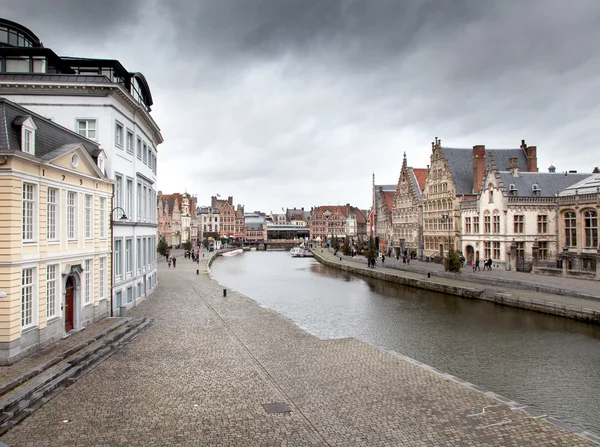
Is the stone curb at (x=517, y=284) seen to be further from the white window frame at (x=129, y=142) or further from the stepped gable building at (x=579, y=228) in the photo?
the white window frame at (x=129, y=142)

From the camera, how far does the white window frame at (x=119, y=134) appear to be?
23.8 metres

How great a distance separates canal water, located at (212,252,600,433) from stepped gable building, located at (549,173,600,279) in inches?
402

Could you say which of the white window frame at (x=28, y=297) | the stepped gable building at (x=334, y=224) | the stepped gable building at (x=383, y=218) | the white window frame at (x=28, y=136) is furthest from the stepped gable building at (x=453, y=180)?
the stepped gable building at (x=334, y=224)

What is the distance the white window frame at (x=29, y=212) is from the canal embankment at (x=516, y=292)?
82.8ft

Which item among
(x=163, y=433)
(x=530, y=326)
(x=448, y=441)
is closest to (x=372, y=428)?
(x=448, y=441)

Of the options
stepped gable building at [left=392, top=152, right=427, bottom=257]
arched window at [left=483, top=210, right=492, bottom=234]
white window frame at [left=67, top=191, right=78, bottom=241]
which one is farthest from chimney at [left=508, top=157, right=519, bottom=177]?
white window frame at [left=67, top=191, right=78, bottom=241]

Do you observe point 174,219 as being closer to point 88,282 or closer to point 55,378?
point 88,282

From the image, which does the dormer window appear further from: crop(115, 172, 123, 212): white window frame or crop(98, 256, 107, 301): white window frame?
crop(115, 172, 123, 212): white window frame

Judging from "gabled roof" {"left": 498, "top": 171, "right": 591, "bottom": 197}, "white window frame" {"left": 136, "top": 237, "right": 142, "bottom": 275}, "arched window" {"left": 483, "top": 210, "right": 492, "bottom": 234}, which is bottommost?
"white window frame" {"left": 136, "top": 237, "right": 142, "bottom": 275}

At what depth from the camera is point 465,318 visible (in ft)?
86.3

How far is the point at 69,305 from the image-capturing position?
17.5 metres

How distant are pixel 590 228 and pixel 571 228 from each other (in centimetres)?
195

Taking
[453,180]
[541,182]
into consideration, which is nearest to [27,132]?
[541,182]

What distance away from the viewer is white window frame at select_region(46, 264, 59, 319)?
1548 centimetres
